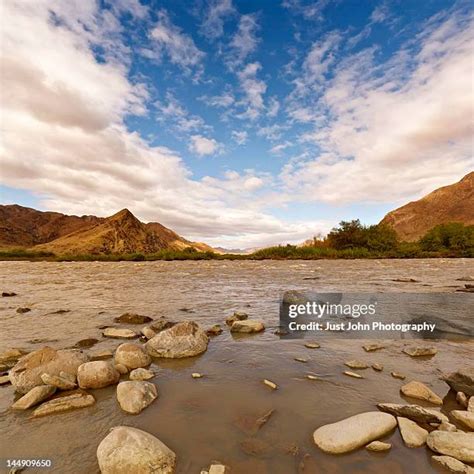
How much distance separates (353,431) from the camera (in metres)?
2.70

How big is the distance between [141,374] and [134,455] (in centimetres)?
182

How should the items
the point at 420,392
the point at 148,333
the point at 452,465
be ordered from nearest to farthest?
the point at 452,465
the point at 420,392
the point at 148,333

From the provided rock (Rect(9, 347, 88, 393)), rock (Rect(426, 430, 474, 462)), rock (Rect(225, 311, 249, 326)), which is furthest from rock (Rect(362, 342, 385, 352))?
rock (Rect(9, 347, 88, 393))

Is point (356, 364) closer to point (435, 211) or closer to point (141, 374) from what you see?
point (141, 374)

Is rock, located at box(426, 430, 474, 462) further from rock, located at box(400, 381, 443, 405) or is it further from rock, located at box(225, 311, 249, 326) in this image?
rock, located at box(225, 311, 249, 326)

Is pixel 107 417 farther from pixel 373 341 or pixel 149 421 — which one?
pixel 373 341

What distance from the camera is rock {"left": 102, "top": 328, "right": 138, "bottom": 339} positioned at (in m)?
5.90

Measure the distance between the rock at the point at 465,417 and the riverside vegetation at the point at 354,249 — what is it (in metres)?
36.7

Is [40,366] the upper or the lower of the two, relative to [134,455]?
upper

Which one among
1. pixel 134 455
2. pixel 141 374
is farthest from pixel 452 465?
pixel 141 374

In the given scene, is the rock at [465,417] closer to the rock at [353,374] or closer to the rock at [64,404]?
the rock at [353,374]

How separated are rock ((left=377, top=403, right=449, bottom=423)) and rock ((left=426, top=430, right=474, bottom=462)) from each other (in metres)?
0.34

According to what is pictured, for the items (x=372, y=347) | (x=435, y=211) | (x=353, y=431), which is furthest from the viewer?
(x=435, y=211)

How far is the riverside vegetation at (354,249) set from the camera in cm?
4056
